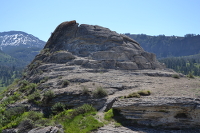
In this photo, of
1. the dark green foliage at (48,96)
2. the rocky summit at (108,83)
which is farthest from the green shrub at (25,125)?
the dark green foliage at (48,96)

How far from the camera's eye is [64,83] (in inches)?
896

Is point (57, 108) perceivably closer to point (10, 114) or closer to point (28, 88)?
point (10, 114)

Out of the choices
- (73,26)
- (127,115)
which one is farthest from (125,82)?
(73,26)

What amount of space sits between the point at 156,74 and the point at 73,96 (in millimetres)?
15348

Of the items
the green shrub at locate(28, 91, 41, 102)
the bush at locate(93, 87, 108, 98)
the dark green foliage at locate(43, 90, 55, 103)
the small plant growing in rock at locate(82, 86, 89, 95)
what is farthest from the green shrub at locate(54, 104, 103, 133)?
the green shrub at locate(28, 91, 41, 102)

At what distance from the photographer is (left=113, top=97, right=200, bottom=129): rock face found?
1384cm

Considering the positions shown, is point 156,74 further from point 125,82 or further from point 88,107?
point 88,107

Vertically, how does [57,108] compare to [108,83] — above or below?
below

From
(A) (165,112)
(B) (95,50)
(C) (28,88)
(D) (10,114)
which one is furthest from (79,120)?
(B) (95,50)

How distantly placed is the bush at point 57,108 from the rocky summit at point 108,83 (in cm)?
77

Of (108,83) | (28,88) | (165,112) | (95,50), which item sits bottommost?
(28,88)

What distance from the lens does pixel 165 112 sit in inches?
566

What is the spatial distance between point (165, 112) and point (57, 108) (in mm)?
11072

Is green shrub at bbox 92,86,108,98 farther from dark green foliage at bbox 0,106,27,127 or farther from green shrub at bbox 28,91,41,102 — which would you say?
dark green foliage at bbox 0,106,27,127
